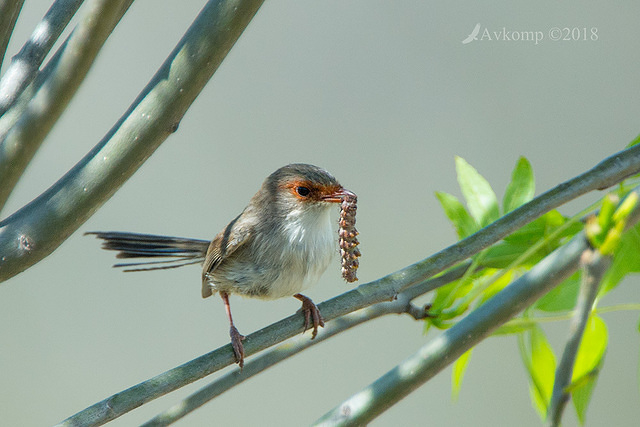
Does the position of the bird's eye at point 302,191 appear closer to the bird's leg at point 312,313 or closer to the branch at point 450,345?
the bird's leg at point 312,313

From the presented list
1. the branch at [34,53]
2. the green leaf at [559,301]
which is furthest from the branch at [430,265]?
the branch at [34,53]

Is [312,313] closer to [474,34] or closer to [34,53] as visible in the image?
[34,53]

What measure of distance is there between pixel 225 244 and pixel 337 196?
0.33 meters

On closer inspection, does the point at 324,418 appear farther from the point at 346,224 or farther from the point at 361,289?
the point at 346,224

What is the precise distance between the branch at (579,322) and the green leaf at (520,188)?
2.43 ft

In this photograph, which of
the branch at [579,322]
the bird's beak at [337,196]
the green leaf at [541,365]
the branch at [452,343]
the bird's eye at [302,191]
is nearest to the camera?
the branch at [579,322]

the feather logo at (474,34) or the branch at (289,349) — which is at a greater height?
the feather logo at (474,34)

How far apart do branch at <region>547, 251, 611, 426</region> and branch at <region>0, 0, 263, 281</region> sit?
56 centimetres

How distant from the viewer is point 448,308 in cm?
120

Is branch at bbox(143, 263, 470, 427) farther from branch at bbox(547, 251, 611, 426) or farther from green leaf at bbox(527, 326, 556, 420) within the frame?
branch at bbox(547, 251, 611, 426)

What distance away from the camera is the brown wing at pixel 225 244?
65.6 inches

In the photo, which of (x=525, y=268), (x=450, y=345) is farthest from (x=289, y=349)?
(x=525, y=268)

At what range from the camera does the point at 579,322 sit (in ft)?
1.80

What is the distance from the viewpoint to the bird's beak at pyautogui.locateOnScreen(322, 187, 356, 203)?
154cm
